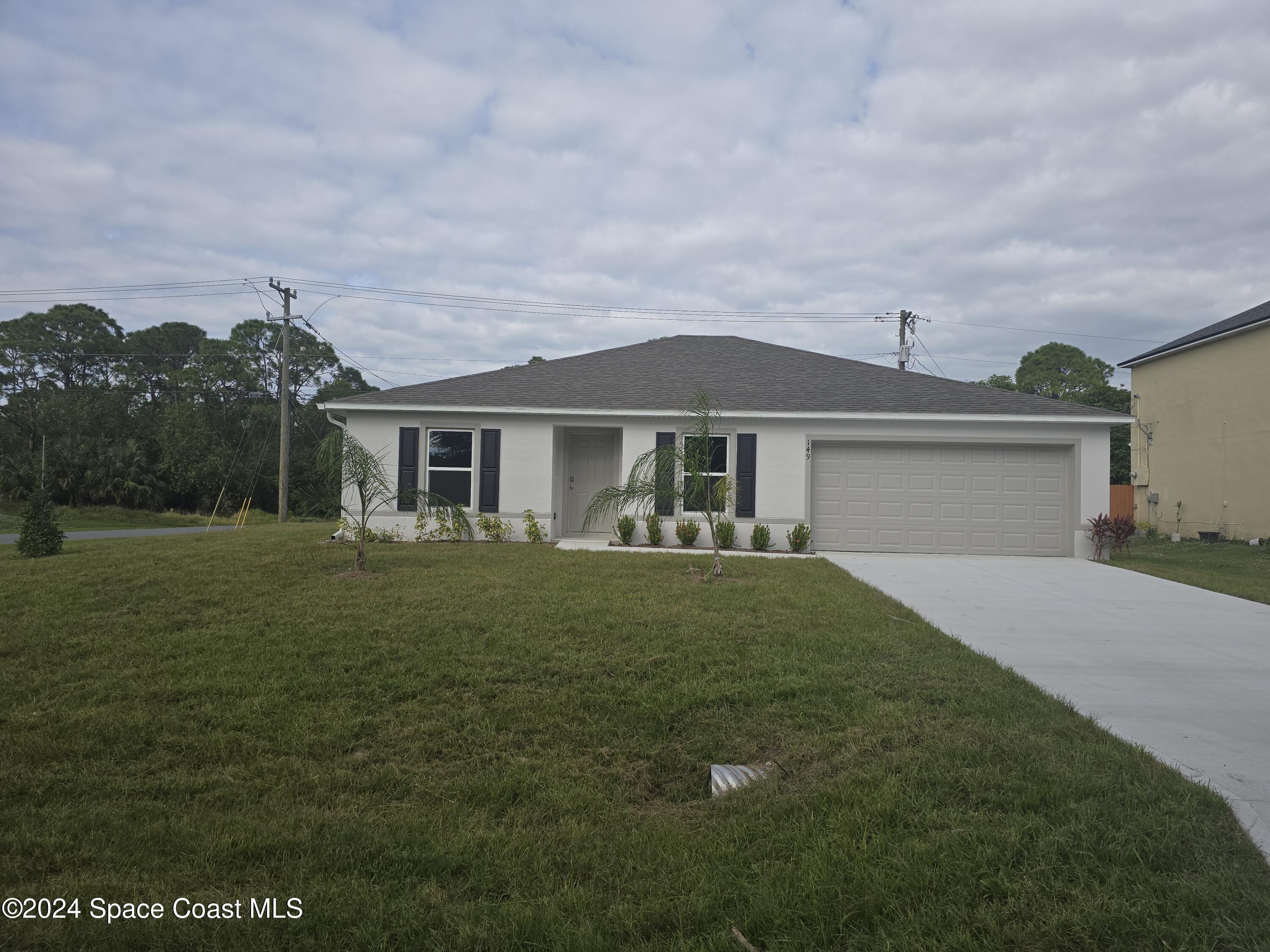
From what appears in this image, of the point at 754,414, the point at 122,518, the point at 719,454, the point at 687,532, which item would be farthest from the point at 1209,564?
the point at 122,518

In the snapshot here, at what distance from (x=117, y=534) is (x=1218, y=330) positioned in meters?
29.7

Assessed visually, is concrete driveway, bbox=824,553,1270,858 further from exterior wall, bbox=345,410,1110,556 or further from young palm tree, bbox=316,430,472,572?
young palm tree, bbox=316,430,472,572

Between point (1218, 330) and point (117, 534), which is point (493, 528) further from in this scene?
point (1218, 330)

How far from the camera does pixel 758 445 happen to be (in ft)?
44.1

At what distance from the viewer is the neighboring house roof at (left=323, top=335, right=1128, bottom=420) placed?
13.3m

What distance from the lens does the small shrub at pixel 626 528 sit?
1307 cm

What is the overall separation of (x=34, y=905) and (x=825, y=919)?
9.39 ft

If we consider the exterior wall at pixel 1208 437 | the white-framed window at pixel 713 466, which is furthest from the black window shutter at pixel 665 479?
the exterior wall at pixel 1208 437

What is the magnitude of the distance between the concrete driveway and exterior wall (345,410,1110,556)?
2.03 metres

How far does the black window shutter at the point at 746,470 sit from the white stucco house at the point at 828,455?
0.03 metres

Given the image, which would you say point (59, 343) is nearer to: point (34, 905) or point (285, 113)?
point (285, 113)

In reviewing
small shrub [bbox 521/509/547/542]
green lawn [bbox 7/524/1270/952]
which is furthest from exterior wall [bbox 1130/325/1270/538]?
small shrub [bbox 521/509/547/542]

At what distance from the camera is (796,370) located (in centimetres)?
1561

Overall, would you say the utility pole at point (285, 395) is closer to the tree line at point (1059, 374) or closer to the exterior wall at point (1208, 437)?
the exterior wall at point (1208, 437)
